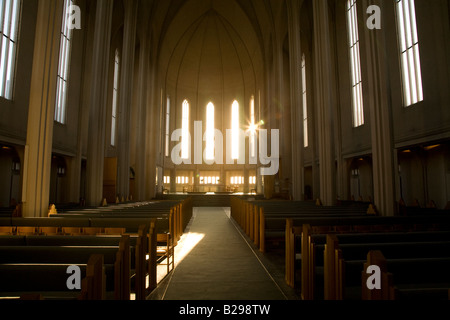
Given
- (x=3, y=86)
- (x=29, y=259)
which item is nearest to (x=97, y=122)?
(x=3, y=86)

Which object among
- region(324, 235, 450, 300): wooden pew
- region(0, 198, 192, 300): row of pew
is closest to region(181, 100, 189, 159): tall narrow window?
region(0, 198, 192, 300): row of pew

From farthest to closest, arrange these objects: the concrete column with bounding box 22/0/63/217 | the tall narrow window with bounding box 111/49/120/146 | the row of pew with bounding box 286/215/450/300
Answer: the tall narrow window with bounding box 111/49/120/146
the concrete column with bounding box 22/0/63/217
the row of pew with bounding box 286/215/450/300

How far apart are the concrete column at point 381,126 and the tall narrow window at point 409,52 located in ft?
13.7

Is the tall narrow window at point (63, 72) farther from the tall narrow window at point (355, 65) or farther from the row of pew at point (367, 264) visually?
the tall narrow window at point (355, 65)

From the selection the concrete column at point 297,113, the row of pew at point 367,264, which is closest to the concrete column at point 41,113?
the row of pew at point 367,264

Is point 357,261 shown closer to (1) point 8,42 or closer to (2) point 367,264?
(2) point 367,264

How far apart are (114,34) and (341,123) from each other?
14616 mm

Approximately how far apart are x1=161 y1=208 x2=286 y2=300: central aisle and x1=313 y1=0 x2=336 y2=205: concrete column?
175 inches

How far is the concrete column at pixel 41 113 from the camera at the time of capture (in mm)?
5480

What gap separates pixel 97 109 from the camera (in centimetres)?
924

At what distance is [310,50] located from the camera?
18.1 meters

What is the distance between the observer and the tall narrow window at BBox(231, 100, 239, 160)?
1160 inches

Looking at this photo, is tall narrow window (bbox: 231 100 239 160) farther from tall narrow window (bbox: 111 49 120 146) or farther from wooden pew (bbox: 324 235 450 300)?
wooden pew (bbox: 324 235 450 300)

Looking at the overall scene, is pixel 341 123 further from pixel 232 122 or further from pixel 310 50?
pixel 232 122
